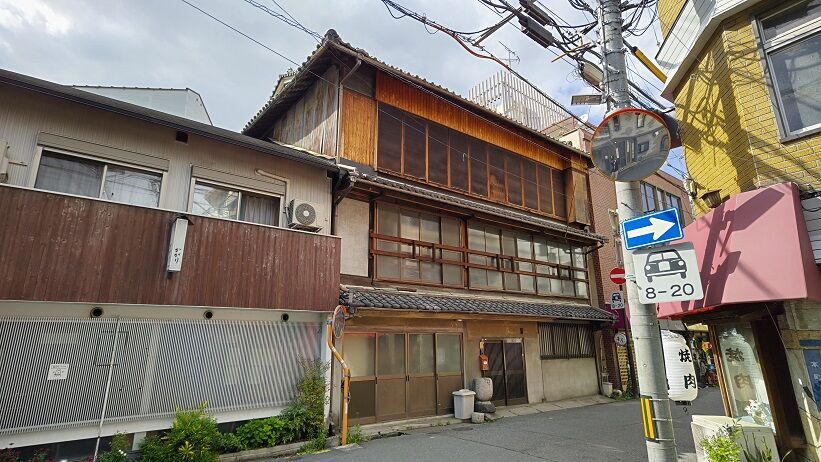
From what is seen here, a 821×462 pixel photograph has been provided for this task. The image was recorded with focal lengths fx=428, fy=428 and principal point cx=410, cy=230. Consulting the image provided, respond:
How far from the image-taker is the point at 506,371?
14.8 metres

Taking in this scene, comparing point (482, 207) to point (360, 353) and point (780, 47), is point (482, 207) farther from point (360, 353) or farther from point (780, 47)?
point (780, 47)

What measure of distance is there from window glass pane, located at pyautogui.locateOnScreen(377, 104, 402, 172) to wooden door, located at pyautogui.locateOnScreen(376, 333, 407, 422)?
17.3 feet

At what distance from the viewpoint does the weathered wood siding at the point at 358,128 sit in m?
12.6

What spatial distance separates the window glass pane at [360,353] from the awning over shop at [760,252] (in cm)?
788

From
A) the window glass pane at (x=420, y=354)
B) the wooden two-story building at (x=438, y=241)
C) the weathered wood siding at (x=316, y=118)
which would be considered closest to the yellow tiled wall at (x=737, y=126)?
the wooden two-story building at (x=438, y=241)

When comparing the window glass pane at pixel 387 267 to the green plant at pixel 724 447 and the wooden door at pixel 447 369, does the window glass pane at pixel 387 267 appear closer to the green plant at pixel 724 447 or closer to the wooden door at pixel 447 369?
the wooden door at pixel 447 369

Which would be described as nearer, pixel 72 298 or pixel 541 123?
pixel 72 298

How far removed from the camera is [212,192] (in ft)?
33.3

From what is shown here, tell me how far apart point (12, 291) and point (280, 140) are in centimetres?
1053

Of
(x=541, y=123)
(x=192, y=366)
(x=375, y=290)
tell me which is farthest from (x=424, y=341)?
(x=541, y=123)

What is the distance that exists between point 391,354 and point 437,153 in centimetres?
686

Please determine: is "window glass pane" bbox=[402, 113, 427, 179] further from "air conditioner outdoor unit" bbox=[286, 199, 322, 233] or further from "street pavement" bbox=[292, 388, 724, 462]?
"street pavement" bbox=[292, 388, 724, 462]

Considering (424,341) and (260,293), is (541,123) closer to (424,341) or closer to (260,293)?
(424,341)

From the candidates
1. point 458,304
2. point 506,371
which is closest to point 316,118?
point 458,304
